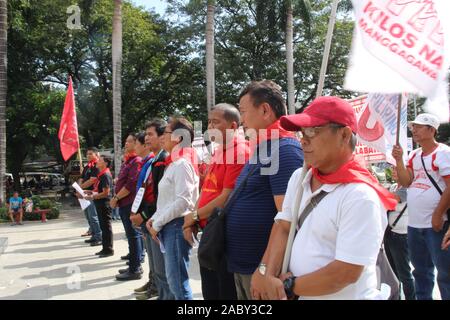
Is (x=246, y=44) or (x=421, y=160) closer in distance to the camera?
(x=421, y=160)

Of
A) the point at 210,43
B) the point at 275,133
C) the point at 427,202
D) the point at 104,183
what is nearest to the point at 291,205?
the point at 275,133

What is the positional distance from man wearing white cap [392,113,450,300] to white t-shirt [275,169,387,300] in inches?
70.4

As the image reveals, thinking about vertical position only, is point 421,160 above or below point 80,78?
below

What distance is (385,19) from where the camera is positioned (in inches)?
82.7

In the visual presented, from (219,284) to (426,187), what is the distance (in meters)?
1.95

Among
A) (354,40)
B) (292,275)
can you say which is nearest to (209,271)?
(292,275)

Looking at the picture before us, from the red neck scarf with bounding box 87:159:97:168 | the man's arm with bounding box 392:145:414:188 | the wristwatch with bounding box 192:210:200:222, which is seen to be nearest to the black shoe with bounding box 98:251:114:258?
the red neck scarf with bounding box 87:159:97:168

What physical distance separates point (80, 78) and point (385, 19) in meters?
23.1

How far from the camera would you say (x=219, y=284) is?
2.95 m

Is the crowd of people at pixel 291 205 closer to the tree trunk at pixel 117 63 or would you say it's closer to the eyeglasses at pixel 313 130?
the eyeglasses at pixel 313 130

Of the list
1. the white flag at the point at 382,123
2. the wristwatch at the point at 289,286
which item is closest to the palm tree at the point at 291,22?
the white flag at the point at 382,123

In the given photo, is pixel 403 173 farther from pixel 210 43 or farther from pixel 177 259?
pixel 210 43

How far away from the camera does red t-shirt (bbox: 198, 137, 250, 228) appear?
3.06 meters

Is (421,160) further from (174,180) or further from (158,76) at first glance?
(158,76)
